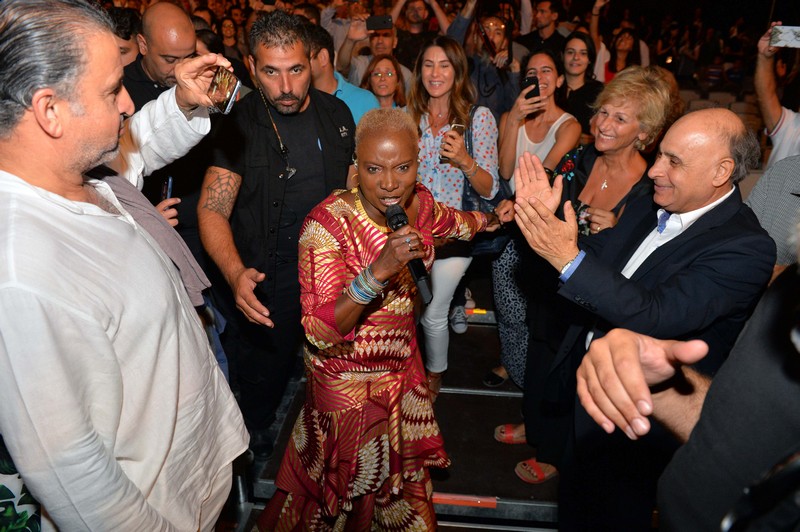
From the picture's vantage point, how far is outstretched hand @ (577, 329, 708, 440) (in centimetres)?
103

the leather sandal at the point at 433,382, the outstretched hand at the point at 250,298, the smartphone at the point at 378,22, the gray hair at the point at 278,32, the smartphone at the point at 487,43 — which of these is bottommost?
the leather sandal at the point at 433,382

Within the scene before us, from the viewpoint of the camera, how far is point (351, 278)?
187 cm

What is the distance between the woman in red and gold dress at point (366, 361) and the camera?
180 centimetres

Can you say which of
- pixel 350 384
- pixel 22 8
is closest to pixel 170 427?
pixel 350 384

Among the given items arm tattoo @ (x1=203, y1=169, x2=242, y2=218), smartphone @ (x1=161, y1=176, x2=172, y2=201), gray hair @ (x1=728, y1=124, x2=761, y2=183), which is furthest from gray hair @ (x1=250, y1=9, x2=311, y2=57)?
gray hair @ (x1=728, y1=124, x2=761, y2=183)

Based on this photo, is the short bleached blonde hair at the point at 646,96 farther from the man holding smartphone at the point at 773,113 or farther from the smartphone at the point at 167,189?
the smartphone at the point at 167,189

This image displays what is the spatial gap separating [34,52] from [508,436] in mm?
2744

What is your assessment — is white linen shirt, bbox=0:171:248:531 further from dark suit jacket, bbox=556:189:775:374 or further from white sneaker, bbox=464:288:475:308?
white sneaker, bbox=464:288:475:308

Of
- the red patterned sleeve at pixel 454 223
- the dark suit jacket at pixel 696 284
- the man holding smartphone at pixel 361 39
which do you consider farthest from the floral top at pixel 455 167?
the dark suit jacket at pixel 696 284

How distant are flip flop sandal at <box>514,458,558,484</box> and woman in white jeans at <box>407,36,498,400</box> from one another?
692mm

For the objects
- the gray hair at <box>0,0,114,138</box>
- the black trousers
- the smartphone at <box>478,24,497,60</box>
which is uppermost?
the gray hair at <box>0,0,114,138</box>

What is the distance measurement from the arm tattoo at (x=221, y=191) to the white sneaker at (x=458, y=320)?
201cm

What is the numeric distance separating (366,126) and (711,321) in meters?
1.31

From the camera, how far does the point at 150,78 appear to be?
9.90ft
